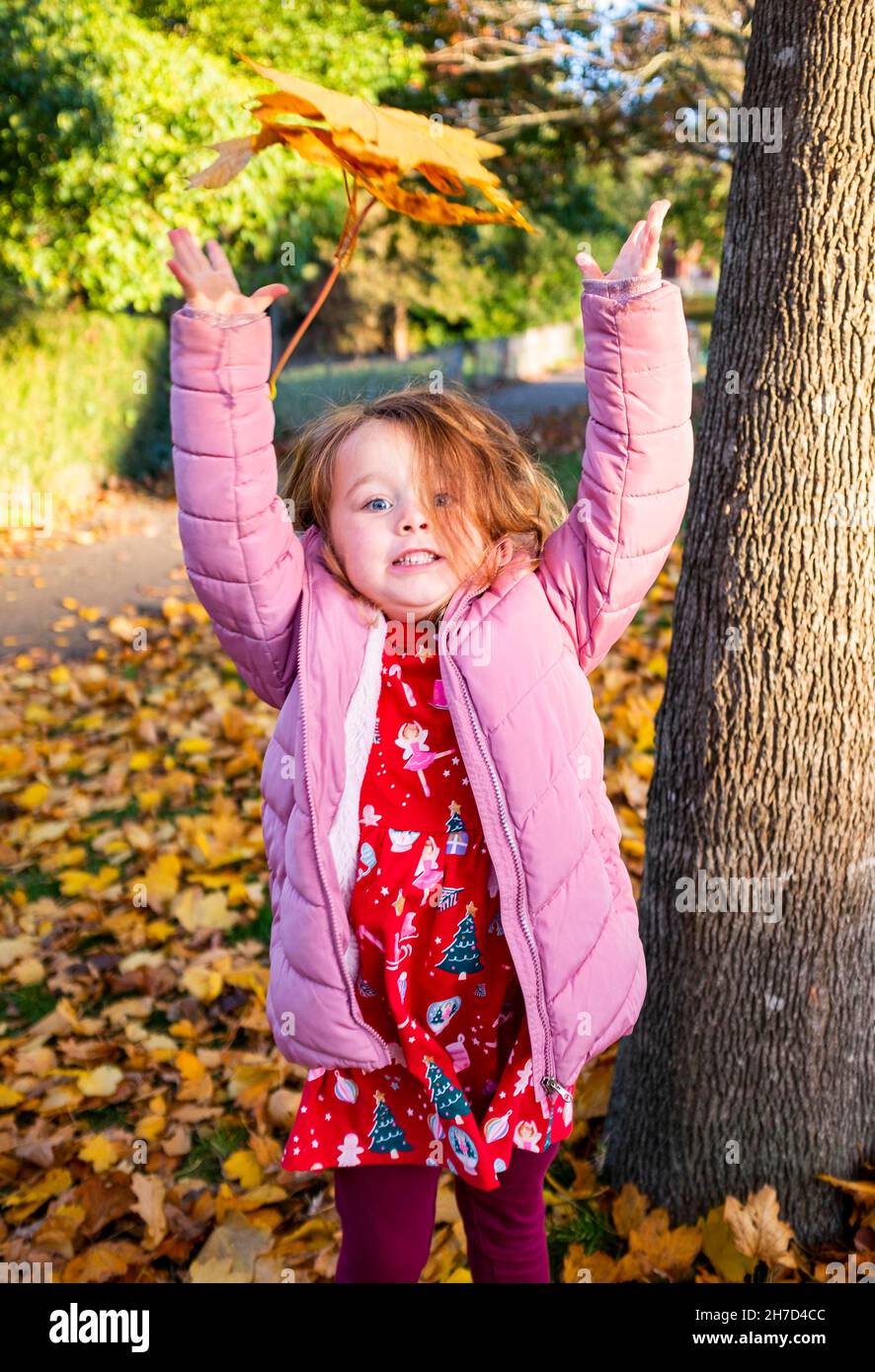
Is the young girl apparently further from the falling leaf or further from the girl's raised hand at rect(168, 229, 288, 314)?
the falling leaf

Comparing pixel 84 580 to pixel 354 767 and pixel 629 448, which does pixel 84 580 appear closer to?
pixel 354 767

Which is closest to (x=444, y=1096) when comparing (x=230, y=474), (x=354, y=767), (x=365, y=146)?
(x=354, y=767)

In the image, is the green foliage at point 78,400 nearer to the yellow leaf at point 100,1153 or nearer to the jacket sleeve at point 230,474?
the yellow leaf at point 100,1153

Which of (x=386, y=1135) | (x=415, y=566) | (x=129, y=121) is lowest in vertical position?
(x=386, y=1135)

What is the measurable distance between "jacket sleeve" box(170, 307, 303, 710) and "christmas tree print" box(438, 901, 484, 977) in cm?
51

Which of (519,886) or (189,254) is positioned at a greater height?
(189,254)

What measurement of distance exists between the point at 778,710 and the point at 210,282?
1193 mm

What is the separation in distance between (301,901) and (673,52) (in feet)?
22.6

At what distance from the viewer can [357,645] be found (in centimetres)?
171

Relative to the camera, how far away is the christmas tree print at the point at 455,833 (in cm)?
172

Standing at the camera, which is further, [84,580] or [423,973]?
[84,580]

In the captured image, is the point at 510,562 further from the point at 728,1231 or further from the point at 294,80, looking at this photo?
the point at 728,1231

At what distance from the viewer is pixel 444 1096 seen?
1.65 metres

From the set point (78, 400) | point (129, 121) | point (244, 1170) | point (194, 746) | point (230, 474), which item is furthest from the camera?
point (78, 400)
